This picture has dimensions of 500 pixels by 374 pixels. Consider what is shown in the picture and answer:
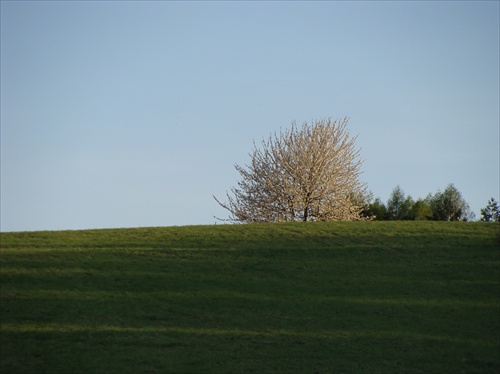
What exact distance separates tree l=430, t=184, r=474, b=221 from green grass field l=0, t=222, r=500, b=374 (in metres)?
54.6

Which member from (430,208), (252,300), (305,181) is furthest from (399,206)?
(252,300)

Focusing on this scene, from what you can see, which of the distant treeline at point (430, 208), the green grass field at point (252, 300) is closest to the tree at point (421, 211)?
the distant treeline at point (430, 208)

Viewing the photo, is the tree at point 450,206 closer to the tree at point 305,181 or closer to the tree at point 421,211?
the tree at point 421,211

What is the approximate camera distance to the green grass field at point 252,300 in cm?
1881

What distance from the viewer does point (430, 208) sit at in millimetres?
82812

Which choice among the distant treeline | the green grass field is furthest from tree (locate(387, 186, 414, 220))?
the green grass field

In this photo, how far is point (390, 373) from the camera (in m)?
18.2

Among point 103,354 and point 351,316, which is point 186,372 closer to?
point 103,354

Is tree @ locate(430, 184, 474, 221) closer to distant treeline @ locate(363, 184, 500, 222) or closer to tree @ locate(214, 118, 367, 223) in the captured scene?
distant treeline @ locate(363, 184, 500, 222)

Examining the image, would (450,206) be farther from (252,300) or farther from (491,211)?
(252,300)

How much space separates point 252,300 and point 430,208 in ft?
208

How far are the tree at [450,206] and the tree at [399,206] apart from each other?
3.17 metres

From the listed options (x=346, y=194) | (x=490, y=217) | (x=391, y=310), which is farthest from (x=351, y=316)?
(x=490, y=217)

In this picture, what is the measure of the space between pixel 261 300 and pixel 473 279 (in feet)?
24.4
